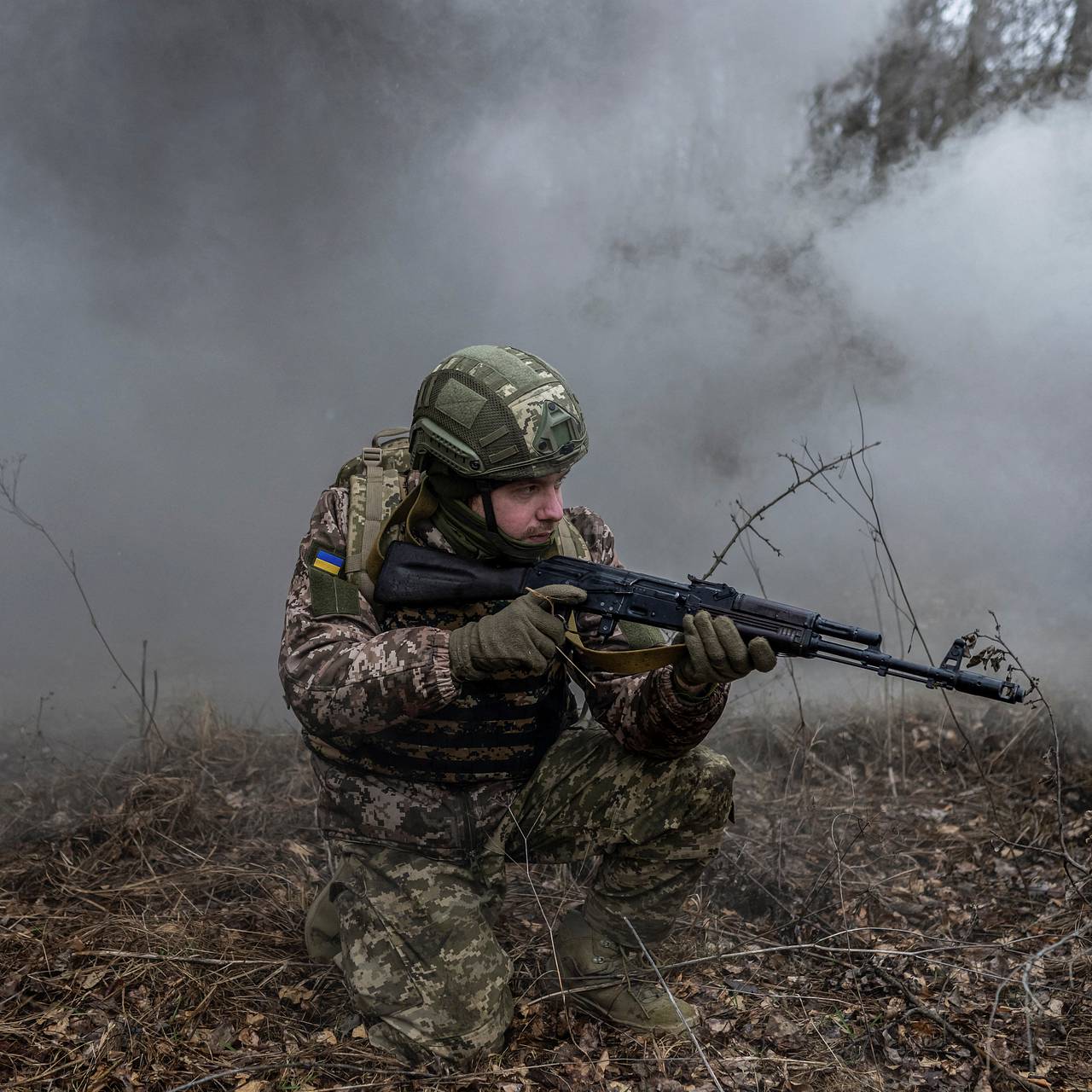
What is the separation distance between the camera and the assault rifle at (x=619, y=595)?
3129 mm

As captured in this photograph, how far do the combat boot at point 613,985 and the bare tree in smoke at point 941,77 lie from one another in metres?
7.59

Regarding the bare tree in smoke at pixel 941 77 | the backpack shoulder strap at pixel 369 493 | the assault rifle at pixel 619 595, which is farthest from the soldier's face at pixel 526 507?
the bare tree in smoke at pixel 941 77

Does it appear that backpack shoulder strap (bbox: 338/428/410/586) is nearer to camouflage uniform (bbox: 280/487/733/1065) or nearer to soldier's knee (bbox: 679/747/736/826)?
camouflage uniform (bbox: 280/487/733/1065)

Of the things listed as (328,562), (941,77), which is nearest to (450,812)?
(328,562)

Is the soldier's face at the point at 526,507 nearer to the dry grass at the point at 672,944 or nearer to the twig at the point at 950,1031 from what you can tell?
the dry grass at the point at 672,944

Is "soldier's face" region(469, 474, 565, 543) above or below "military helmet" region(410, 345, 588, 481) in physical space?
below

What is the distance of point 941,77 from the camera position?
31.5ft

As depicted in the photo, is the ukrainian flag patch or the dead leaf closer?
the ukrainian flag patch

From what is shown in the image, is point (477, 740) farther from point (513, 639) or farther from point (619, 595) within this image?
point (619, 595)

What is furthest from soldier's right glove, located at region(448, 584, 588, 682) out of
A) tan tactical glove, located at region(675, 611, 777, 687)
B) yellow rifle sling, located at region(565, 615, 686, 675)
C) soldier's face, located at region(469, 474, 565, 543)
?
tan tactical glove, located at region(675, 611, 777, 687)

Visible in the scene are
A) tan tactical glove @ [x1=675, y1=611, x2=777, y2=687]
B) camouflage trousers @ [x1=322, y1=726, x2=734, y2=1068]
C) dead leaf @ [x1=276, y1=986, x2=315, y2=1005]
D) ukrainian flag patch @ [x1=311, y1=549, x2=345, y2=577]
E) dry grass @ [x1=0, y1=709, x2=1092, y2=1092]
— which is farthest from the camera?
dead leaf @ [x1=276, y1=986, x2=315, y2=1005]

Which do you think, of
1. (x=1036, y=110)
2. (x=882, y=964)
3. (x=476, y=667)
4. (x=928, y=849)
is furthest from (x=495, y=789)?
(x=1036, y=110)

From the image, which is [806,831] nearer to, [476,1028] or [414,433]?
[476,1028]

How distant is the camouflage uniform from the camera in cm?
332
